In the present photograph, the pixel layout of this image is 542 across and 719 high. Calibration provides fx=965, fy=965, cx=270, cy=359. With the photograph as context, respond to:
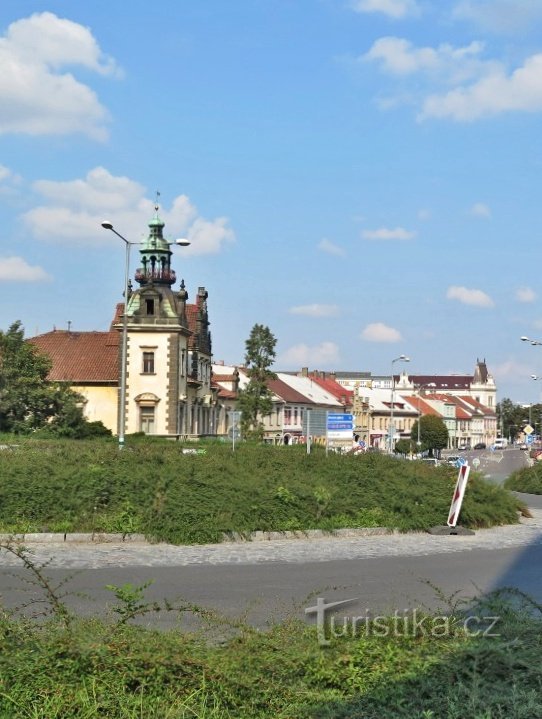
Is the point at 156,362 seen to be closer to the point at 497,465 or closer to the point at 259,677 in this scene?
the point at 497,465

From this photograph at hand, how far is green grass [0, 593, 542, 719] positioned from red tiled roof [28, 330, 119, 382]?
6100 centimetres

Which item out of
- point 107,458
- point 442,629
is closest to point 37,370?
point 107,458

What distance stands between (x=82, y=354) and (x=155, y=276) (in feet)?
26.6

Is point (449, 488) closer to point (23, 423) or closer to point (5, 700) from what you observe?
point (5, 700)

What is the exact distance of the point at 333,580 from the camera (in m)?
12.5

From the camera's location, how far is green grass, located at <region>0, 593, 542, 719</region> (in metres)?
5.21

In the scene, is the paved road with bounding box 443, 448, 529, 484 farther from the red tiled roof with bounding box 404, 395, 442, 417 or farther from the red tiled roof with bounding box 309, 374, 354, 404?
the red tiled roof with bounding box 404, 395, 442, 417

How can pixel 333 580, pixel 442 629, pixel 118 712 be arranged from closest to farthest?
pixel 118 712
pixel 442 629
pixel 333 580

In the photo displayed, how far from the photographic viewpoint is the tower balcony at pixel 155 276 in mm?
72188

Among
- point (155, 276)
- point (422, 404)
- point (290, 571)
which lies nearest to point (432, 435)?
point (155, 276)

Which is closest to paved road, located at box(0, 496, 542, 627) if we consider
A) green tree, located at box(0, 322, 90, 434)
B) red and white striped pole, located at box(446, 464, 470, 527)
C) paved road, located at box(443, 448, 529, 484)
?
red and white striped pole, located at box(446, 464, 470, 527)

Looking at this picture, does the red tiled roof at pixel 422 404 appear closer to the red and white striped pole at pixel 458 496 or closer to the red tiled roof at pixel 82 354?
the red tiled roof at pixel 82 354

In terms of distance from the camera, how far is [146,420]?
6625 cm

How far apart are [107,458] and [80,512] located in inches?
101
